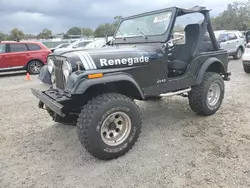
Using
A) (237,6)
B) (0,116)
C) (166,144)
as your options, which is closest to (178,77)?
(166,144)

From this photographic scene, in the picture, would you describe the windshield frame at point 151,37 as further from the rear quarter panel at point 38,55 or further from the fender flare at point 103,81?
the rear quarter panel at point 38,55

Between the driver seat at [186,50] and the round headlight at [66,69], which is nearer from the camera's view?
the round headlight at [66,69]

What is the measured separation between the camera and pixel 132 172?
300 cm

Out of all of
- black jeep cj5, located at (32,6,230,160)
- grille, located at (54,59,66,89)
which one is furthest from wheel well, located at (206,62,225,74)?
grille, located at (54,59,66,89)

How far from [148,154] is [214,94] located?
86.3 inches

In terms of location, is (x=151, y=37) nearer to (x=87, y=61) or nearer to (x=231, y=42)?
(x=87, y=61)

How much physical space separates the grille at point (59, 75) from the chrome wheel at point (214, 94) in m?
2.79

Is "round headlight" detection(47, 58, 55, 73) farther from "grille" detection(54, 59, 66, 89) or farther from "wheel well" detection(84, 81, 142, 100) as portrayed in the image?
"wheel well" detection(84, 81, 142, 100)

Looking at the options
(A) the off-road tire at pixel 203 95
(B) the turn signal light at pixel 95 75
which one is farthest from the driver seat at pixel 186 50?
(B) the turn signal light at pixel 95 75

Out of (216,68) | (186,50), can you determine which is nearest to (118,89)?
(186,50)

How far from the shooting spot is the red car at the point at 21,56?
1119cm

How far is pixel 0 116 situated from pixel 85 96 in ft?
9.00

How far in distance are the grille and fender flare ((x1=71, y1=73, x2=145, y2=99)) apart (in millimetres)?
526

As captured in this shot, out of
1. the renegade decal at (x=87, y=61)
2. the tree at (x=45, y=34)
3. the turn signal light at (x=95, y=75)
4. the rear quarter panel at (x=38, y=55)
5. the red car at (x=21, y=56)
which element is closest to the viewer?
the turn signal light at (x=95, y=75)
